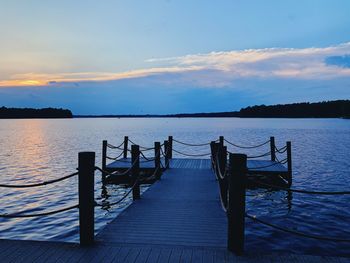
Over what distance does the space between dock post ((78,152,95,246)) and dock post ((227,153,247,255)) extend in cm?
250

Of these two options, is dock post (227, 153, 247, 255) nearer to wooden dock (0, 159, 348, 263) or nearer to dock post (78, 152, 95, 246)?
wooden dock (0, 159, 348, 263)

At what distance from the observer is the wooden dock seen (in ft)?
17.9

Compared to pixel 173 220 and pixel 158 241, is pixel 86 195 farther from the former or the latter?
pixel 173 220

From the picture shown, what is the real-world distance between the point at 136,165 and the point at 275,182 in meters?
11.1

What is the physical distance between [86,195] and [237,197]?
8.86 feet

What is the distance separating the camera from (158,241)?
6.49 m

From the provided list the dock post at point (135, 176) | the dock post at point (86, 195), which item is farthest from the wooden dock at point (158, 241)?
the dock post at point (135, 176)

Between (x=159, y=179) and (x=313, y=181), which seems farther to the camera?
(x=313, y=181)

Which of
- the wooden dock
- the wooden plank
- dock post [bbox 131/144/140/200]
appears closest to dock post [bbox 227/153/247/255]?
the wooden dock

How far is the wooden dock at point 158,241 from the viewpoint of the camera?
17.9 feet

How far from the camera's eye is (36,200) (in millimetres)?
15469

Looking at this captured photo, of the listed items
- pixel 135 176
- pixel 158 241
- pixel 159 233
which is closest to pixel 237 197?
pixel 158 241

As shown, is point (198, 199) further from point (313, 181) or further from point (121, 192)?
point (313, 181)

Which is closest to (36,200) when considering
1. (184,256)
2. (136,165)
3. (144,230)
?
(136,165)
